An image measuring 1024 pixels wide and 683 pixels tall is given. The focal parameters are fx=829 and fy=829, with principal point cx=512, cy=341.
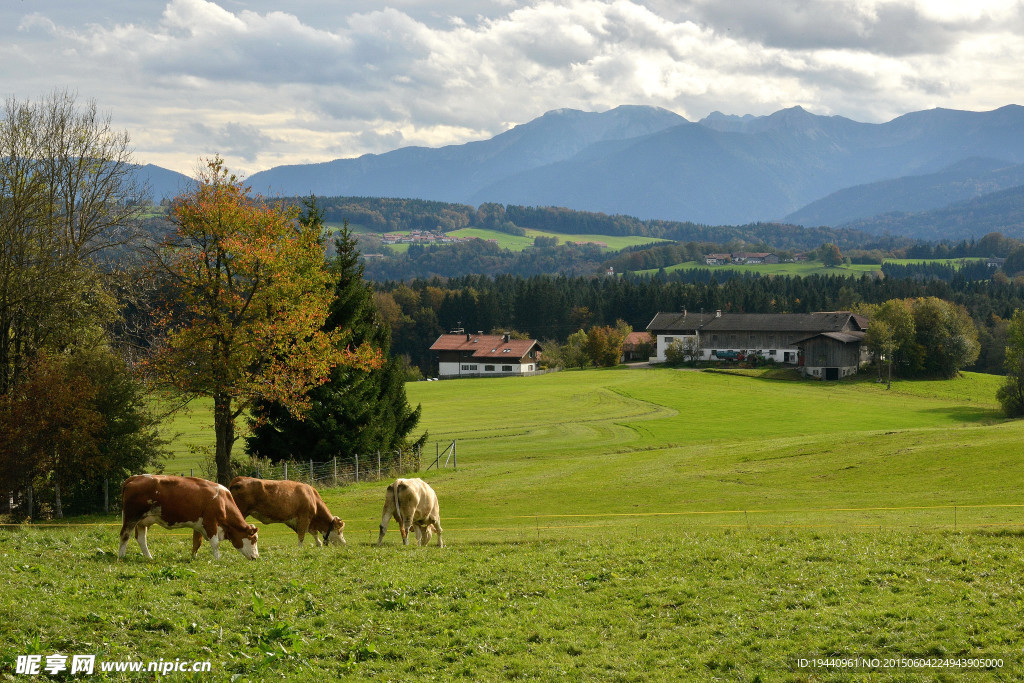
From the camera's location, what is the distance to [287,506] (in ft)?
63.4

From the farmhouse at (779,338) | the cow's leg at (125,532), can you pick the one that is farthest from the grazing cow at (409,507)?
the farmhouse at (779,338)

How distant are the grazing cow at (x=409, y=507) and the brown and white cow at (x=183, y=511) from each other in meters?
3.90

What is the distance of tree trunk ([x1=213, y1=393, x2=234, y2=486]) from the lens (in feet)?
101

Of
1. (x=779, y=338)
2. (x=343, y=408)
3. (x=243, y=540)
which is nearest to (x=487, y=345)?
(x=779, y=338)

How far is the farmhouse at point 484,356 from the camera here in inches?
5404

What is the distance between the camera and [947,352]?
4491 inches

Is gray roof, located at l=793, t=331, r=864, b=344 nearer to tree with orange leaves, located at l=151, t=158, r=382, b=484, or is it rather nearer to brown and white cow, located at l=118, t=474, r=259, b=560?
tree with orange leaves, located at l=151, t=158, r=382, b=484

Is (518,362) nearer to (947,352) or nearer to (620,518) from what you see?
(947,352)

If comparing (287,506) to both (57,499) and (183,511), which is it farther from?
(57,499)

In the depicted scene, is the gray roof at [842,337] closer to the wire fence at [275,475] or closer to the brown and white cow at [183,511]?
the wire fence at [275,475]

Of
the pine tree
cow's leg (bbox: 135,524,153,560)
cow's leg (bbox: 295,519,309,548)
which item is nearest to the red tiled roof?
the pine tree

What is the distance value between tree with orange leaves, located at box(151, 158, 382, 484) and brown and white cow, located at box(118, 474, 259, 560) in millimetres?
13302

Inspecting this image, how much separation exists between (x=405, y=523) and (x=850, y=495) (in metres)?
16.8

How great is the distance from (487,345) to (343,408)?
104 m
